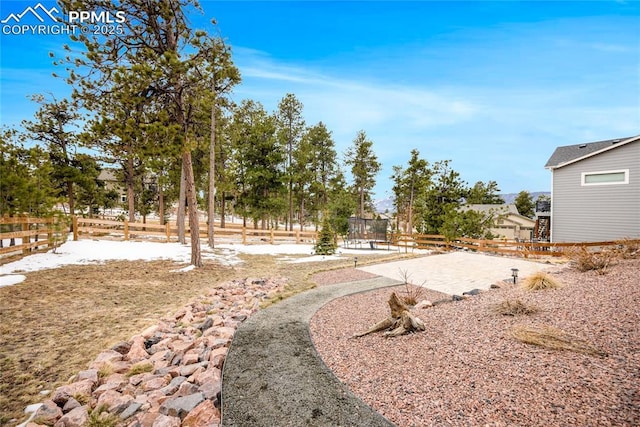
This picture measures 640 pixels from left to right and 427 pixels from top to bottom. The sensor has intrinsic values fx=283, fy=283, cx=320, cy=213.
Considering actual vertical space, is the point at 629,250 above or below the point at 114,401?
above

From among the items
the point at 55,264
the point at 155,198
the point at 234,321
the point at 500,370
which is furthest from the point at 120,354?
the point at 155,198

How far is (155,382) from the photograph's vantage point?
2928mm

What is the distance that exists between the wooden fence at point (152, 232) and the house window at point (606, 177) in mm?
14690

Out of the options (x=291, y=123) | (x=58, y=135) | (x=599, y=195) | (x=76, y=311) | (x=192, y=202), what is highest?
(x=291, y=123)

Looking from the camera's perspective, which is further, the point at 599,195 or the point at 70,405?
the point at 599,195

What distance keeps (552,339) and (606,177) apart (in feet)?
47.7

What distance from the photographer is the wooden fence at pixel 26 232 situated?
833 cm

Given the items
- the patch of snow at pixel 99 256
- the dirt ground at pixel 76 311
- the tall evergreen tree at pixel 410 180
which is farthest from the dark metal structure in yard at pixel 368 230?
the dirt ground at pixel 76 311

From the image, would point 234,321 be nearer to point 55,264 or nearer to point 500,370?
point 500,370

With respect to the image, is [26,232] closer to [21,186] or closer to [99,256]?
[21,186]

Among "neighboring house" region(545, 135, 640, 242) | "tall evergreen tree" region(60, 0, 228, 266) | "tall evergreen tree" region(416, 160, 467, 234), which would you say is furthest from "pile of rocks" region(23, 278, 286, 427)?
"neighboring house" region(545, 135, 640, 242)

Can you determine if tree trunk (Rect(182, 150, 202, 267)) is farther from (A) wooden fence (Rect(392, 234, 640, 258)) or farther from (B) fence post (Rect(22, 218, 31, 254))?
(A) wooden fence (Rect(392, 234, 640, 258))

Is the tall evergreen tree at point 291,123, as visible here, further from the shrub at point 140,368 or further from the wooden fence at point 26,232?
the shrub at point 140,368

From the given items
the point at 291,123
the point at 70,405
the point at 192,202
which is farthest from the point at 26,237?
the point at 291,123
